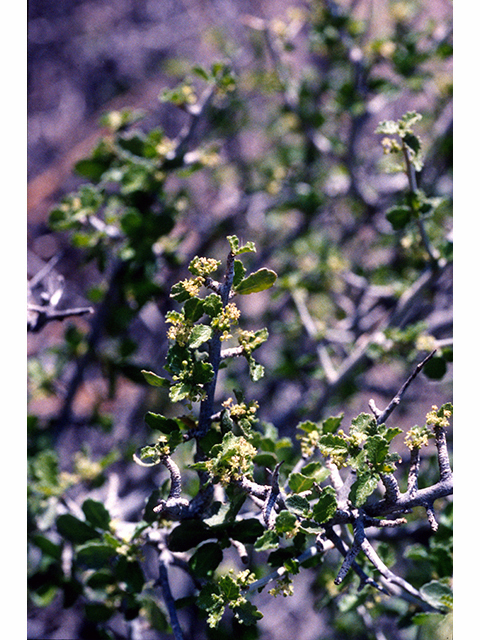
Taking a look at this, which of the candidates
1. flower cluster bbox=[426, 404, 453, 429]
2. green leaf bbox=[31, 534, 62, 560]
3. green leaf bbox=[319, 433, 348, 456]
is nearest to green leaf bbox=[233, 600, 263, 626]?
green leaf bbox=[319, 433, 348, 456]

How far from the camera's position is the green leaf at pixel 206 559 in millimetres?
768

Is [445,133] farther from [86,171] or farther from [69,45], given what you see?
[69,45]

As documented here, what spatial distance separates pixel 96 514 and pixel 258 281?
531 mm

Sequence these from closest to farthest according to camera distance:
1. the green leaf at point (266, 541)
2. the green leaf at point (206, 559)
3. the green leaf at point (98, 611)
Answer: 1. the green leaf at point (266, 541)
2. the green leaf at point (206, 559)
3. the green leaf at point (98, 611)

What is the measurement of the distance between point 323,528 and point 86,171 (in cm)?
93

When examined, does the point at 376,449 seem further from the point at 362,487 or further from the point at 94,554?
the point at 94,554

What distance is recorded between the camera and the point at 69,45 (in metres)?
2.49

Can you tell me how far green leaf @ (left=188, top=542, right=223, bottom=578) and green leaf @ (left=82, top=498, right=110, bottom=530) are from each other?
0.76 ft

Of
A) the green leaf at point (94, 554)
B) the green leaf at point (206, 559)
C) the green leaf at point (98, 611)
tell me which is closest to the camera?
the green leaf at point (206, 559)

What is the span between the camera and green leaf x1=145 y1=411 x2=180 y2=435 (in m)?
0.74

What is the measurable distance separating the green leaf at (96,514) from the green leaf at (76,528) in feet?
0.05

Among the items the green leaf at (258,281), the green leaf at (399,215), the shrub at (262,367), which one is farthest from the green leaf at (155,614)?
the green leaf at (399,215)

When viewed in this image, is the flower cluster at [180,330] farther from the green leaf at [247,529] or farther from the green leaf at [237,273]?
the green leaf at [247,529]
